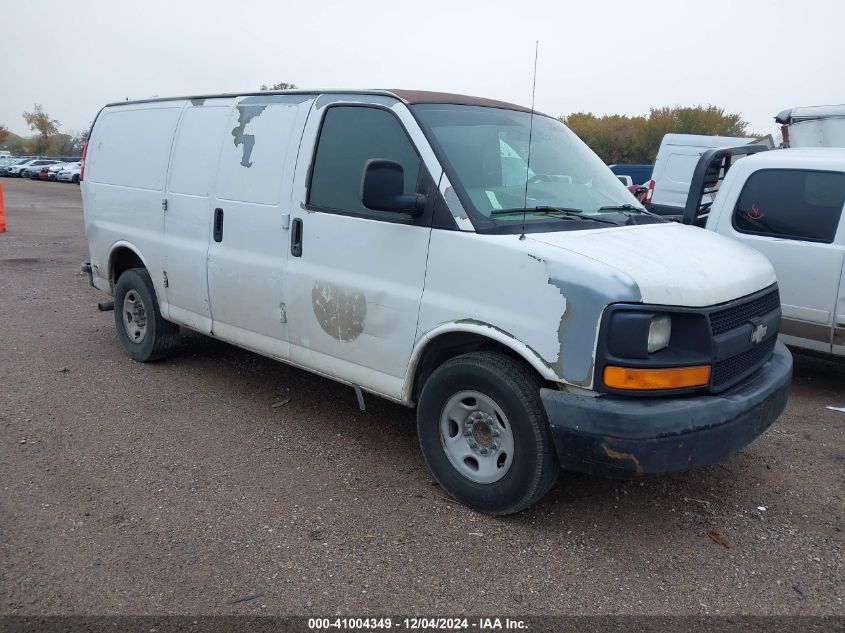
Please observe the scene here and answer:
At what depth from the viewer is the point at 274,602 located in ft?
10.3

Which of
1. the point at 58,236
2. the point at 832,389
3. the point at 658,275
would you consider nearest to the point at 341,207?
the point at 658,275

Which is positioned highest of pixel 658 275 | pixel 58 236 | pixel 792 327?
pixel 658 275

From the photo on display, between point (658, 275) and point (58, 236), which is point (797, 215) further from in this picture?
point (58, 236)

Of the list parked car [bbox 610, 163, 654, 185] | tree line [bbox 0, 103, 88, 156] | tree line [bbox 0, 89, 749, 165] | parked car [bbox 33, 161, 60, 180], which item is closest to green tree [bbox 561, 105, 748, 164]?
tree line [bbox 0, 89, 749, 165]

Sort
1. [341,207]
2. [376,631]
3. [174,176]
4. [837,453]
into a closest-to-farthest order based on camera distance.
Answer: [376,631]
[341,207]
[837,453]
[174,176]

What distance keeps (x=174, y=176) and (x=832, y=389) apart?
18.4ft

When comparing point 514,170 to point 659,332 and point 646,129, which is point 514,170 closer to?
point 659,332

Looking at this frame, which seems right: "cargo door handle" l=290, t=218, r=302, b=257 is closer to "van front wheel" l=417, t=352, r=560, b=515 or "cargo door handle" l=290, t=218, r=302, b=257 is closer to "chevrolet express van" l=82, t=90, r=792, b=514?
"chevrolet express van" l=82, t=90, r=792, b=514

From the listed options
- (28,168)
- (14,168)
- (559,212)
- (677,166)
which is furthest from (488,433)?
(14,168)

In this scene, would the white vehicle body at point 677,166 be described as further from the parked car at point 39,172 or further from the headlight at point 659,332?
the parked car at point 39,172

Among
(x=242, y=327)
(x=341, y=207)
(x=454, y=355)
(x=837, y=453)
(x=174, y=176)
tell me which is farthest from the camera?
(x=174, y=176)

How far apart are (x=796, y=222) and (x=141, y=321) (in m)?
5.54

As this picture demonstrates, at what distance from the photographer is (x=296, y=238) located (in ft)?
15.3

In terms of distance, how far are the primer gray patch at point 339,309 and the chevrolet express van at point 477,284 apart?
0.5 inches
